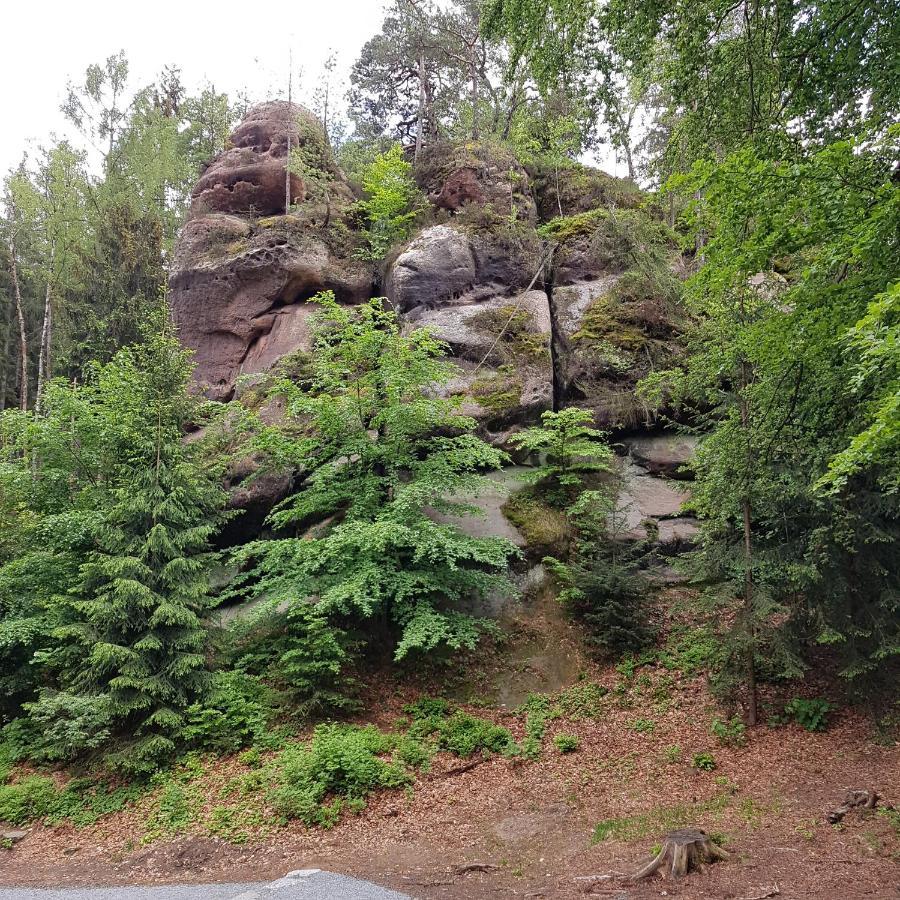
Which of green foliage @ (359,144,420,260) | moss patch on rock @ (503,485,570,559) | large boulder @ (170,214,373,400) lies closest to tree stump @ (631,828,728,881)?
Result: moss patch on rock @ (503,485,570,559)

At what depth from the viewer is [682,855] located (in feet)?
18.0

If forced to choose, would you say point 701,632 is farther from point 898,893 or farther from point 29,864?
point 29,864

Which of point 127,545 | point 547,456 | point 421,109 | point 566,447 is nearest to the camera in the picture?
point 127,545

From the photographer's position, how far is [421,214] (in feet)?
62.4

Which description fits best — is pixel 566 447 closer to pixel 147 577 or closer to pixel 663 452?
pixel 663 452

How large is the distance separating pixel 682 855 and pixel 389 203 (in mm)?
17706

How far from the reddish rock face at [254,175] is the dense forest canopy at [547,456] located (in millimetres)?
4723

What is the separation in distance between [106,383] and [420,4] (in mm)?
19444

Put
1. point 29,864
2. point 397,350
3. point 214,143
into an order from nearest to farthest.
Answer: point 29,864 → point 397,350 → point 214,143

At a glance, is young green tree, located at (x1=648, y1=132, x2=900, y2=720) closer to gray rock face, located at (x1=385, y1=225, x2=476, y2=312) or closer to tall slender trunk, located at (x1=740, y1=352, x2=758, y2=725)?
tall slender trunk, located at (x1=740, y1=352, x2=758, y2=725)

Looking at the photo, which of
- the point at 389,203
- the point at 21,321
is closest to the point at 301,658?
the point at 389,203

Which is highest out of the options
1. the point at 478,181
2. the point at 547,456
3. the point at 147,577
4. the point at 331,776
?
the point at 478,181

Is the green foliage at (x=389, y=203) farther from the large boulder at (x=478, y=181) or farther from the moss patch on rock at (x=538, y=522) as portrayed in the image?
the moss patch on rock at (x=538, y=522)

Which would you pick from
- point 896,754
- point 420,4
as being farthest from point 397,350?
point 420,4
